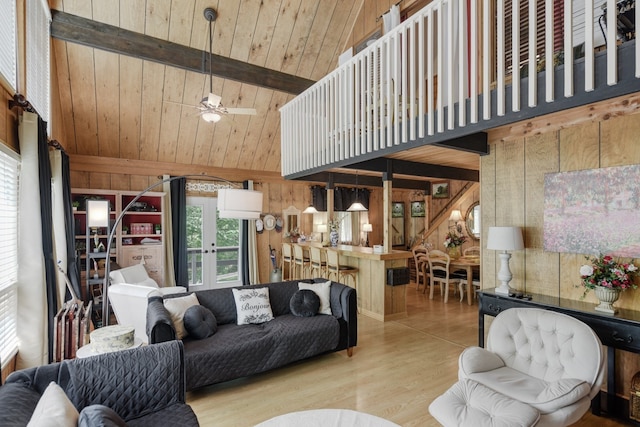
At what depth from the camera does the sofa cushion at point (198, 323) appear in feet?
10.3

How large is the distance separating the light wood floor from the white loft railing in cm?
236

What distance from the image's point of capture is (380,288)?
5.28m

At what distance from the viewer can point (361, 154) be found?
3988 millimetres

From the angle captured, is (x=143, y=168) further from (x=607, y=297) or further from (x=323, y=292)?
(x=607, y=297)

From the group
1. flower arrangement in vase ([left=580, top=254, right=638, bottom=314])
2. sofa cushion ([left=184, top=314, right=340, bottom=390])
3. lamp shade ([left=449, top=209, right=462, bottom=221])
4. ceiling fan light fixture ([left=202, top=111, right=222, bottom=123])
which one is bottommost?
sofa cushion ([left=184, top=314, right=340, bottom=390])

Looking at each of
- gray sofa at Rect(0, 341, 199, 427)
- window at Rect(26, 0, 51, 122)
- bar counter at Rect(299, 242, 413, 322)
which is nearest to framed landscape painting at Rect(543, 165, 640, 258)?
bar counter at Rect(299, 242, 413, 322)

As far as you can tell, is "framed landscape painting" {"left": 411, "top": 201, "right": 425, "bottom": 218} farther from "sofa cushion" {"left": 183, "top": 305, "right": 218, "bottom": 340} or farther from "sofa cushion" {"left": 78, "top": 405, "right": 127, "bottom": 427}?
"sofa cushion" {"left": 78, "top": 405, "right": 127, "bottom": 427}

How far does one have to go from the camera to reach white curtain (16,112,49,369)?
8.98 feet

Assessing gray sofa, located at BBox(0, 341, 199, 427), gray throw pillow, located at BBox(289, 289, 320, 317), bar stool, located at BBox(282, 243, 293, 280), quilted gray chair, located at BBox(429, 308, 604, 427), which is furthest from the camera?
bar stool, located at BBox(282, 243, 293, 280)

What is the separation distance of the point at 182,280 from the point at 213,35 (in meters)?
4.48

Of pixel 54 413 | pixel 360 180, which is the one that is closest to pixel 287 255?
pixel 360 180

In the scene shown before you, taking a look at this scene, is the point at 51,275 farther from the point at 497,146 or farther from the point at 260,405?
the point at 497,146

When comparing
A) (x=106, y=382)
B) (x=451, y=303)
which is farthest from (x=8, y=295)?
(x=451, y=303)

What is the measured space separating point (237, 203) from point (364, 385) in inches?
82.0
